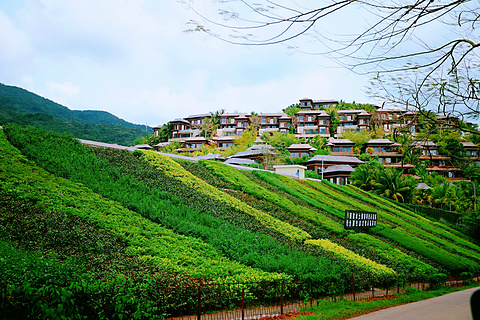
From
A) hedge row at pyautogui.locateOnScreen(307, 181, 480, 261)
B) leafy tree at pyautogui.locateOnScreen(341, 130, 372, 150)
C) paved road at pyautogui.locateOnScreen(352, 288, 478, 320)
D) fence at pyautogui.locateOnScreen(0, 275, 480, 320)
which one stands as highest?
leafy tree at pyautogui.locateOnScreen(341, 130, 372, 150)

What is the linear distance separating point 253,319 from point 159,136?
72.3m

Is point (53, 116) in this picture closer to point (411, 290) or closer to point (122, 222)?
point (122, 222)

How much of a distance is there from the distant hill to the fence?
5037 centimetres

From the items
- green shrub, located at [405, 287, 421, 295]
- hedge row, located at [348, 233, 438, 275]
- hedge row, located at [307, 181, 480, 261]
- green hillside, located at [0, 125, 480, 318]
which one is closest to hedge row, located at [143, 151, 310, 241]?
green hillside, located at [0, 125, 480, 318]

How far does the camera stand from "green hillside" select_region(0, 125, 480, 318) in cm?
714

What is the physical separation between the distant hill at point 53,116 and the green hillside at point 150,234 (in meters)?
41.4

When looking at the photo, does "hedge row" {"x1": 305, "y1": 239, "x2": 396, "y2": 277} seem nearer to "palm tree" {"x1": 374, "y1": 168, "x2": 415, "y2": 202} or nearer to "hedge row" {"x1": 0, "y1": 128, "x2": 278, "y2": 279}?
"hedge row" {"x1": 0, "y1": 128, "x2": 278, "y2": 279}

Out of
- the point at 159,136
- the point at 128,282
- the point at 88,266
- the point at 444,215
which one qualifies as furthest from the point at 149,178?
the point at 159,136

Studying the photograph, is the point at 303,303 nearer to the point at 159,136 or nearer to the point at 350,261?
the point at 350,261

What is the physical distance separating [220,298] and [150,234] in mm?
3784

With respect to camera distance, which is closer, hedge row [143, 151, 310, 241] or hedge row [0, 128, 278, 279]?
hedge row [0, 128, 278, 279]

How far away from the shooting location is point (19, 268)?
6.24m

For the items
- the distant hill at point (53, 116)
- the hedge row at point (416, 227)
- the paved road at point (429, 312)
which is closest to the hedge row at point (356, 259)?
the paved road at point (429, 312)

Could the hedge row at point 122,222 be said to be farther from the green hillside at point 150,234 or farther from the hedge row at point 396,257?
the hedge row at point 396,257
